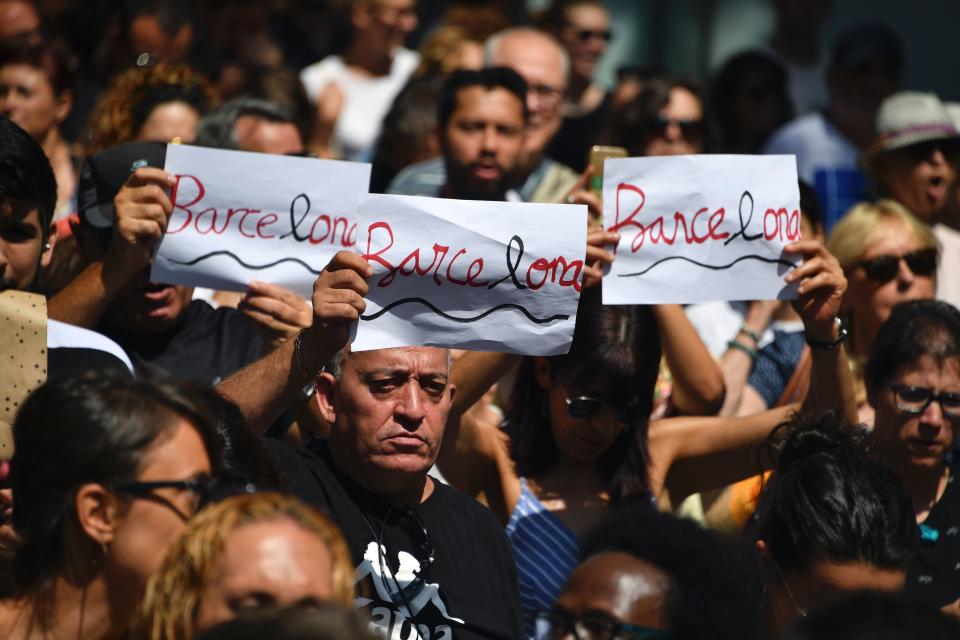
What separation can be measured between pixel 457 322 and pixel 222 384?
63 centimetres

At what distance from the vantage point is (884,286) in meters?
5.25

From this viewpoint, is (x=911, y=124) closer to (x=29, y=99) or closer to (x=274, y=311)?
(x=274, y=311)

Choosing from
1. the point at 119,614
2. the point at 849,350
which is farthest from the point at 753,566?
the point at 849,350

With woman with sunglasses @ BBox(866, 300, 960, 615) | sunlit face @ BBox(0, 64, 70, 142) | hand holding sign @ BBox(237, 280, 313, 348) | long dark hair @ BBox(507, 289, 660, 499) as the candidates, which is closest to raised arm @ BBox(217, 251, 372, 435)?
hand holding sign @ BBox(237, 280, 313, 348)

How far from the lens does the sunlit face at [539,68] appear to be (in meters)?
6.80

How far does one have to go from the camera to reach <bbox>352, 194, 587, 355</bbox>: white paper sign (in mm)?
3596

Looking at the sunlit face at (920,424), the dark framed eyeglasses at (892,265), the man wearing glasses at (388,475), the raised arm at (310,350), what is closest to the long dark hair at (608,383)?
the man wearing glasses at (388,475)

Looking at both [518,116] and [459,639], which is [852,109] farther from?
[459,639]

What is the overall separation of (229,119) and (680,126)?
2.03 metres

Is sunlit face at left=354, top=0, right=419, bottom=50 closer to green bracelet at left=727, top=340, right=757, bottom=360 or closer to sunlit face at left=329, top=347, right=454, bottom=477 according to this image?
green bracelet at left=727, top=340, right=757, bottom=360

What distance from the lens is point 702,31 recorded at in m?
10.2

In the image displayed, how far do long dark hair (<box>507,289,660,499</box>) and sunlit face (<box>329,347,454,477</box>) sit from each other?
24.6 inches

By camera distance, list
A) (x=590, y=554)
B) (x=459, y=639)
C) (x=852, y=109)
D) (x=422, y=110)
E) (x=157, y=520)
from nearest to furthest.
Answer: (x=157, y=520)
(x=590, y=554)
(x=459, y=639)
(x=422, y=110)
(x=852, y=109)

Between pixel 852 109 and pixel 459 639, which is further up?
pixel 852 109
